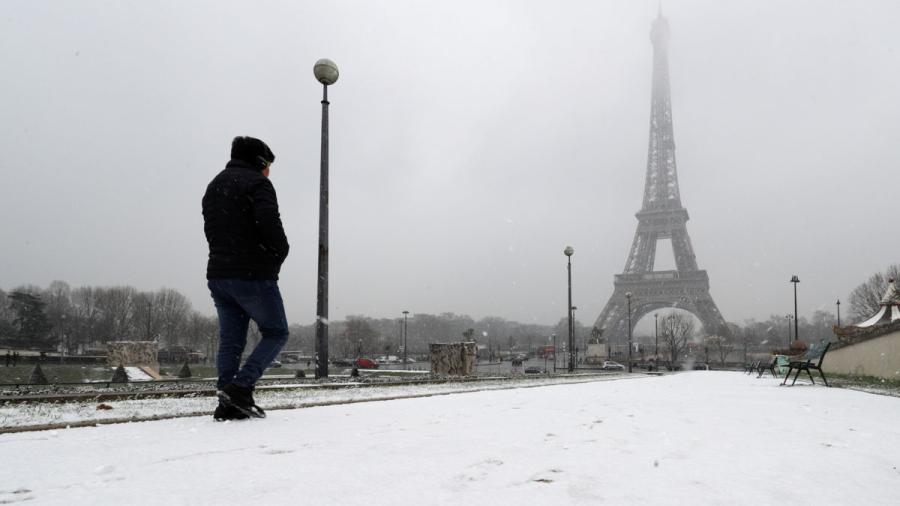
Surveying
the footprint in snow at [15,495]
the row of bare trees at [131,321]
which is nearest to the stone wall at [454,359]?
the footprint in snow at [15,495]

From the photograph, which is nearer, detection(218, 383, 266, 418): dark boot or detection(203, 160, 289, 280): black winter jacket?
detection(218, 383, 266, 418): dark boot

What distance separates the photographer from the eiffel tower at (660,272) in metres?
67.3

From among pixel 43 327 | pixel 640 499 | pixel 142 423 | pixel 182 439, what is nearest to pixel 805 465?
pixel 640 499

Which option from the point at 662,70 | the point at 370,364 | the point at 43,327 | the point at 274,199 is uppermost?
the point at 662,70

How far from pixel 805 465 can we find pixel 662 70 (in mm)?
106196

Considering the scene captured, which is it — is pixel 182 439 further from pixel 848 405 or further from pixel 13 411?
pixel 848 405

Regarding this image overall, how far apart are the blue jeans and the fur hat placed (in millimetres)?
947

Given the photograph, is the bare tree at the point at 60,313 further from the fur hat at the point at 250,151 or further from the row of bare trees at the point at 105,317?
the fur hat at the point at 250,151

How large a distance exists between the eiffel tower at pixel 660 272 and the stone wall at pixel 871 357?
49.1 m

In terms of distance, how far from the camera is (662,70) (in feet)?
311

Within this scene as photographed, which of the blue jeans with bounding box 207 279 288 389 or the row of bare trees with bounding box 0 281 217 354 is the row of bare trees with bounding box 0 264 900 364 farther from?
the blue jeans with bounding box 207 279 288 389

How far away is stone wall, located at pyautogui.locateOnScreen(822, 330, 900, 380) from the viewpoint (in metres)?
11.7

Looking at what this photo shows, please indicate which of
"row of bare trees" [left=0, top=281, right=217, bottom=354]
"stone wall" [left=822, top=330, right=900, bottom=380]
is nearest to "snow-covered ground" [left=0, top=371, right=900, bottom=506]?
"stone wall" [left=822, top=330, right=900, bottom=380]

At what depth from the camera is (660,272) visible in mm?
69250
